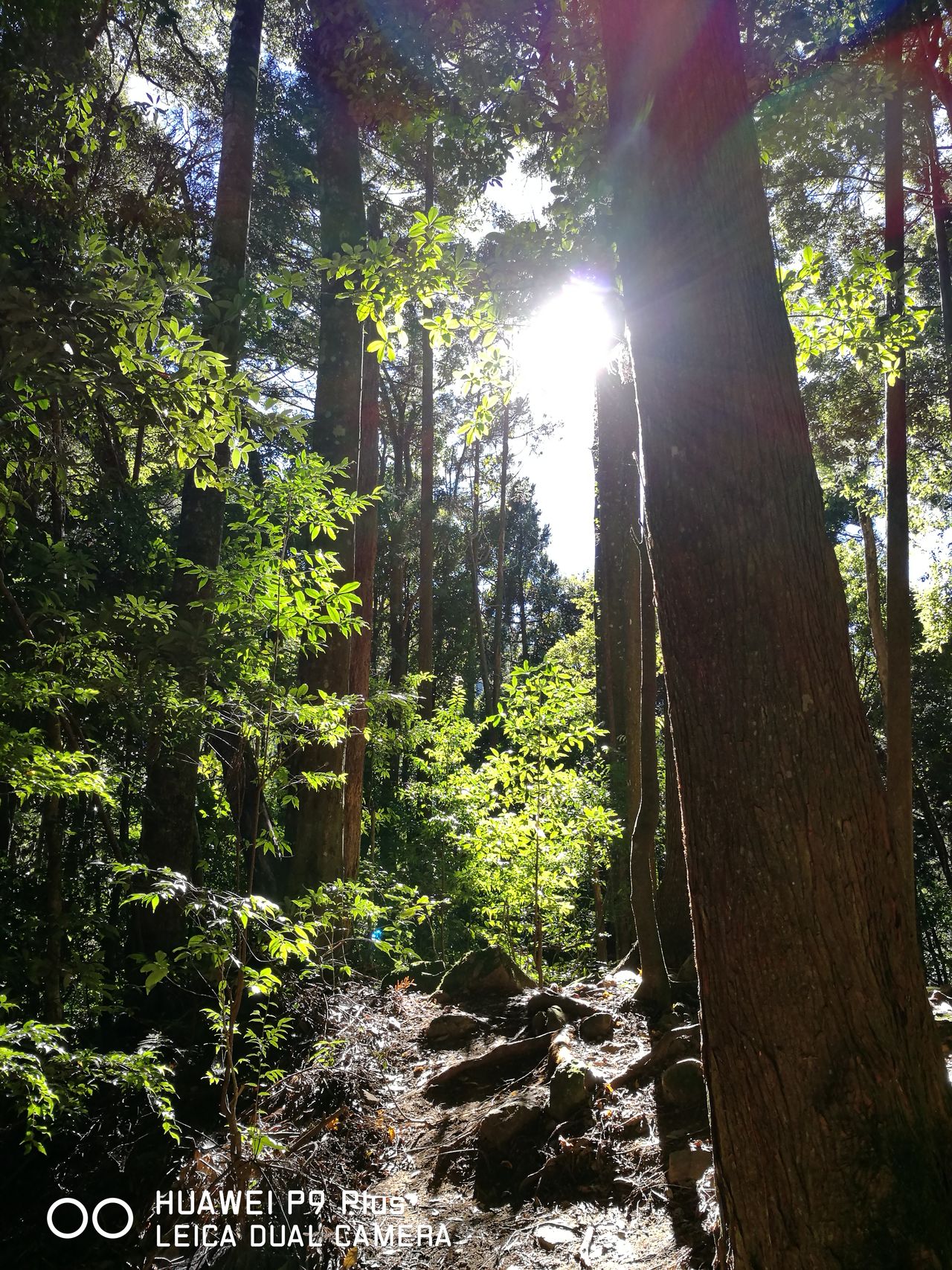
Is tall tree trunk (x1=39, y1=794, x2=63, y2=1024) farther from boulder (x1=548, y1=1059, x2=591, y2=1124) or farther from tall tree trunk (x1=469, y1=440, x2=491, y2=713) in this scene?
tall tree trunk (x1=469, y1=440, x2=491, y2=713)

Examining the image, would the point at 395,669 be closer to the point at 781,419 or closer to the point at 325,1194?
the point at 325,1194

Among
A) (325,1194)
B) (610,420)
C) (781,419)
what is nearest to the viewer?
(781,419)

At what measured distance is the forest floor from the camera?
2.81 meters

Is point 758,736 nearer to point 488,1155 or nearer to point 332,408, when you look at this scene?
point 488,1155

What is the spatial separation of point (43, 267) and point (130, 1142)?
3.92m

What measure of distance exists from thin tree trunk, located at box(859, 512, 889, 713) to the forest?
4313mm

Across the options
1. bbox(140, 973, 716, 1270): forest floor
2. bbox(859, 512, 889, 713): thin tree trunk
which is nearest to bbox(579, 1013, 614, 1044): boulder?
bbox(140, 973, 716, 1270): forest floor

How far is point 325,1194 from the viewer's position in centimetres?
319

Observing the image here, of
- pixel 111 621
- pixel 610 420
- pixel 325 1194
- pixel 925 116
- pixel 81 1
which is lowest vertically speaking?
pixel 325 1194

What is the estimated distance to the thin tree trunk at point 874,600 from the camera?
32.6 feet

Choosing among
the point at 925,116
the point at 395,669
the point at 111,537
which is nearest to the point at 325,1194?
the point at 111,537

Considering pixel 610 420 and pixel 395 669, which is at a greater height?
pixel 395 669

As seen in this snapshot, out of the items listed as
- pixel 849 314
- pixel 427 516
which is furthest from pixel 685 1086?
pixel 427 516

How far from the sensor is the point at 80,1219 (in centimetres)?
323
